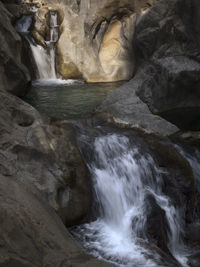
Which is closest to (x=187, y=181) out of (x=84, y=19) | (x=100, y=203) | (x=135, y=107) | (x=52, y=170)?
(x=100, y=203)

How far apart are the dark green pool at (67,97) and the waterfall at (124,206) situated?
7.49 ft

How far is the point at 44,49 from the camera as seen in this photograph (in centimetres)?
1237

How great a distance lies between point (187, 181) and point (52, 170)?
2.23 m

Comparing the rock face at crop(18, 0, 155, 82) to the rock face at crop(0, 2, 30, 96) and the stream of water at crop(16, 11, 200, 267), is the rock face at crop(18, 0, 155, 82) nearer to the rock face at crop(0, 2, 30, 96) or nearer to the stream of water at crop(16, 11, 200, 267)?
the rock face at crop(0, 2, 30, 96)

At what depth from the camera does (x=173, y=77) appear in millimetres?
8250

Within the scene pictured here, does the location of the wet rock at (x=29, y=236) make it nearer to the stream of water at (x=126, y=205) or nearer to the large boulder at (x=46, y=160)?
the large boulder at (x=46, y=160)

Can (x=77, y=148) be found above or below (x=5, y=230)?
below

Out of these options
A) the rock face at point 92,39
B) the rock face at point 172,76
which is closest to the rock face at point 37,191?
the rock face at point 172,76

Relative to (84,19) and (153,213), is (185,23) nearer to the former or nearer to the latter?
(84,19)

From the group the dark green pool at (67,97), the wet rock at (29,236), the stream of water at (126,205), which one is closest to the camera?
the wet rock at (29,236)

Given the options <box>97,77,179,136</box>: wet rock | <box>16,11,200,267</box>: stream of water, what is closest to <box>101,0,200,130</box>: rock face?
<box>97,77,179,136</box>: wet rock

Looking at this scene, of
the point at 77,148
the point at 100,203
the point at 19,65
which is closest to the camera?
the point at 100,203

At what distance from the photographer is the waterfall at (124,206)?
149 inches

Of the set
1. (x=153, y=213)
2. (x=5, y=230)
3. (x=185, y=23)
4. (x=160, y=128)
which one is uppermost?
(x=185, y=23)
